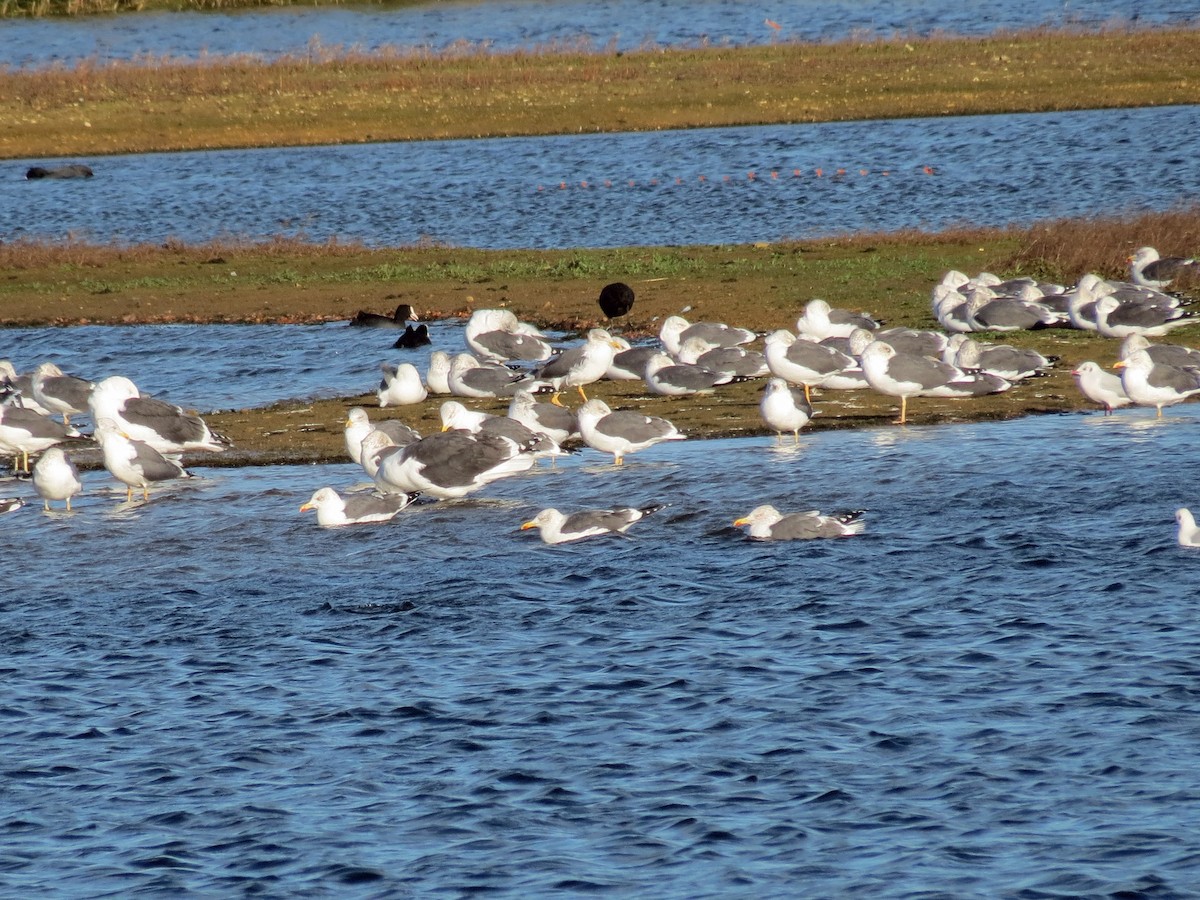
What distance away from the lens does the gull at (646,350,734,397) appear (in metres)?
21.0

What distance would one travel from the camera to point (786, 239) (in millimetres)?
33938

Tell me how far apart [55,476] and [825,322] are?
10.2m

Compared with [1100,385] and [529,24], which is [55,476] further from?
[529,24]

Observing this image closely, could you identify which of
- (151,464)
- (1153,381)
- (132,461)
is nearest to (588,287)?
(1153,381)

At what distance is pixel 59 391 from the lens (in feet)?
68.5

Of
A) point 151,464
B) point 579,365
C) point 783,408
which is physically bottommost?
point 151,464

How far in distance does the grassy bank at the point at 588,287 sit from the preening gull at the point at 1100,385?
0.79 metres

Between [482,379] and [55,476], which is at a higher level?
[482,379]

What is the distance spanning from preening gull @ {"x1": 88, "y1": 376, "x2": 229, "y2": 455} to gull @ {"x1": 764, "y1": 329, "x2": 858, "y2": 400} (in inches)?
247

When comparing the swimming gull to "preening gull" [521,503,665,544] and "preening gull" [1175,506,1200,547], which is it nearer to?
"preening gull" [521,503,665,544]

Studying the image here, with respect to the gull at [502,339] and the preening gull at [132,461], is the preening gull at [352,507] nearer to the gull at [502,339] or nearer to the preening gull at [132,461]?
the preening gull at [132,461]

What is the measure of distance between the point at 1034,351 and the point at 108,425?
36.7 feet

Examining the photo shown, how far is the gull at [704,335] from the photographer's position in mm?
22344

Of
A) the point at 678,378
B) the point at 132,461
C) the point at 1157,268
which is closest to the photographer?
the point at 132,461
